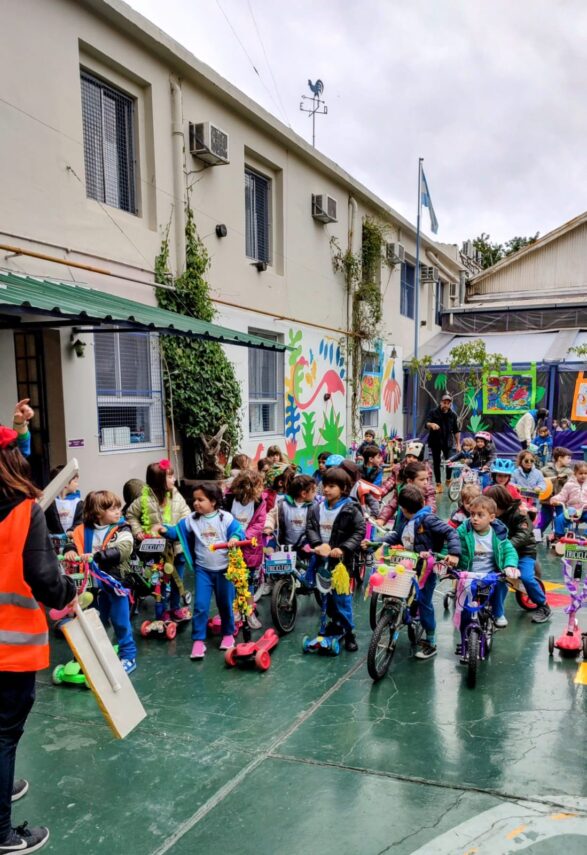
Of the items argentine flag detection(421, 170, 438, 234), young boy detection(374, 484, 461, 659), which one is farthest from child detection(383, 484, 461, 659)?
argentine flag detection(421, 170, 438, 234)

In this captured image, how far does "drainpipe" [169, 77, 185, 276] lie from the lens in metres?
8.55

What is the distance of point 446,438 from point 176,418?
21.0ft

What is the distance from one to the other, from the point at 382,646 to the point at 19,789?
250cm

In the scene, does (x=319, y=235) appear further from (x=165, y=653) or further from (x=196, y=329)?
(x=165, y=653)

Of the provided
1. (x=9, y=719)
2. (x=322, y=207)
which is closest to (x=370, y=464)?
(x=9, y=719)

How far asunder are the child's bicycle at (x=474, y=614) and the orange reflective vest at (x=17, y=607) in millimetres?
2975

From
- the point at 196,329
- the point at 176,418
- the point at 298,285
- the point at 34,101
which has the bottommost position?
the point at 176,418

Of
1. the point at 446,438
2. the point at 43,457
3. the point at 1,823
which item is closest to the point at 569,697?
the point at 1,823

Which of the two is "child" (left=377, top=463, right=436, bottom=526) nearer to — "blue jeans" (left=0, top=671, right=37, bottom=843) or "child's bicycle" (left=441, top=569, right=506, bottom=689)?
"child's bicycle" (left=441, top=569, right=506, bottom=689)

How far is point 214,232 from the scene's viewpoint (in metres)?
9.50

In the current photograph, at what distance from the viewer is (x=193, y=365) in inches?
346

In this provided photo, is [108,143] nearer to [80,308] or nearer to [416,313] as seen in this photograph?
[80,308]

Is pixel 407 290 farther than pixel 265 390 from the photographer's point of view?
Yes

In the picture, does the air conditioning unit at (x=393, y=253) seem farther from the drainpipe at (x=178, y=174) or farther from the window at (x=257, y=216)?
the drainpipe at (x=178, y=174)
